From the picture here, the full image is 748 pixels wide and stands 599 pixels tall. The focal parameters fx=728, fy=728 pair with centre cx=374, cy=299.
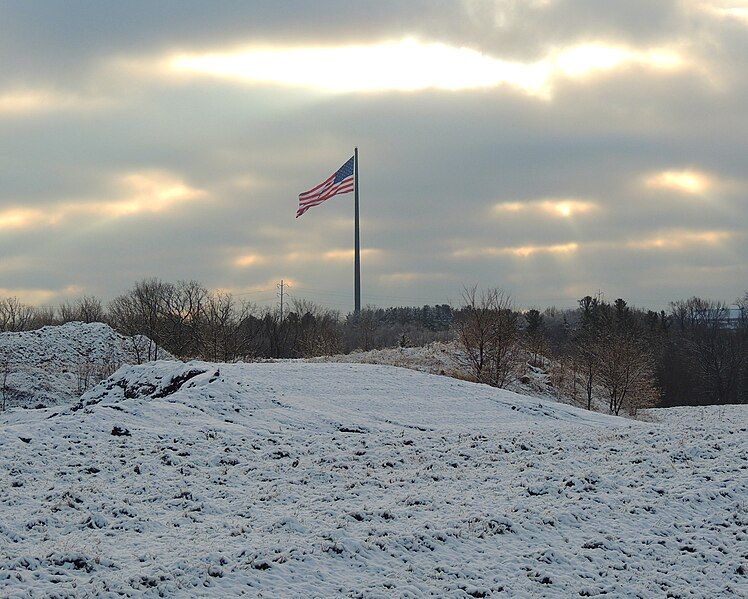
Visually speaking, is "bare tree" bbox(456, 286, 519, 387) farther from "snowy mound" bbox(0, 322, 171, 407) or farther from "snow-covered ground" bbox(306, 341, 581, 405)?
"snowy mound" bbox(0, 322, 171, 407)

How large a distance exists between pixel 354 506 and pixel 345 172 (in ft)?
118

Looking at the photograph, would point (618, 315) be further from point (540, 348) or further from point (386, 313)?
point (386, 313)

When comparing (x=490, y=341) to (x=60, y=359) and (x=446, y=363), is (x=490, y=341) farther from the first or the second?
(x=60, y=359)

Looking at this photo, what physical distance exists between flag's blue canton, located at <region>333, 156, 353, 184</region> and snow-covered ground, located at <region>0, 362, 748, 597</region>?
2654cm

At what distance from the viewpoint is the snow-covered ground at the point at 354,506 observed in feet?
28.9

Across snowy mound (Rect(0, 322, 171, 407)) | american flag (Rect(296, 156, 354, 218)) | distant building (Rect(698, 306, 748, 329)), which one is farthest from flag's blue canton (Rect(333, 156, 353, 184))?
distant building (Rect(698, 306, 748, 329))

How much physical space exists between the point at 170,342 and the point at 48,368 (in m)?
10.5

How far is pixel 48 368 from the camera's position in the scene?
139 ft

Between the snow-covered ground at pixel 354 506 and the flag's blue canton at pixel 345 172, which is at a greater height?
the flag's blue canton at pixel 345 172

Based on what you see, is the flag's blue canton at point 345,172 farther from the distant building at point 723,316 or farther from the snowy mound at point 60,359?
the distant building at point 723,316

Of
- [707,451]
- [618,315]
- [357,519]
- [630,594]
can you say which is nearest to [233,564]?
[357,519]

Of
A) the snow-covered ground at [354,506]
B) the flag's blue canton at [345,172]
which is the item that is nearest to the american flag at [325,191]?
the flag's blue canton at [345,172]

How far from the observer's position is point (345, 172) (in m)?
45.8

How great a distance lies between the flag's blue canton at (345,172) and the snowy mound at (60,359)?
15.2 meters
